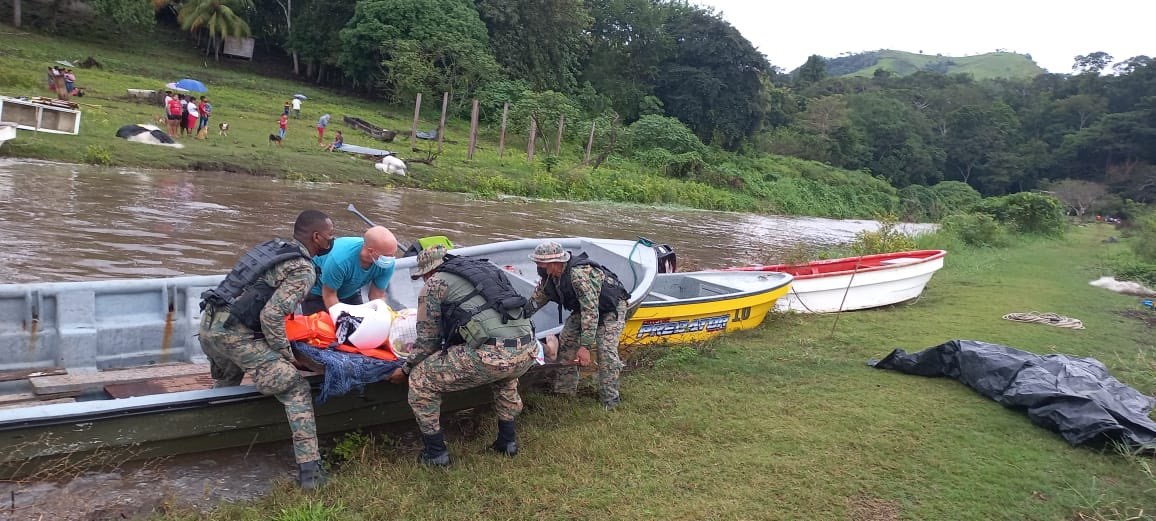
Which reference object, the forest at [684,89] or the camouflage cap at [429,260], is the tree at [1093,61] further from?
the camouflage cap at [429,260]

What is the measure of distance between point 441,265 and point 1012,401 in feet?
16.6

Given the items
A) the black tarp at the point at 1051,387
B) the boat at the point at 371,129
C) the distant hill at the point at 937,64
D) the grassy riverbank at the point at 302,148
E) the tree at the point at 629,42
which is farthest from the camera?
the distant hill at the point at 937,64

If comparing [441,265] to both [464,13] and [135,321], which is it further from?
[464,13]

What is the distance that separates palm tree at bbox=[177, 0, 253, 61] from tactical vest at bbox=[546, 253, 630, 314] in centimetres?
3510

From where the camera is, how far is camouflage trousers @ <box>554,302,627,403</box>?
569 cm

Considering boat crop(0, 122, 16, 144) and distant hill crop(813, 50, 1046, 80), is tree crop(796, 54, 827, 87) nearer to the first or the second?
distant hill crop(813, 50, 1046, 80)

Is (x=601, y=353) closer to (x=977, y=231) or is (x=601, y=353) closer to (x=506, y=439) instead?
(x=506, y=439)

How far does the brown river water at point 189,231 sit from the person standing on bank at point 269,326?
47cm

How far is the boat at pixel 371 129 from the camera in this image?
24797mm

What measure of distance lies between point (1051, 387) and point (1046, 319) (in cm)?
510

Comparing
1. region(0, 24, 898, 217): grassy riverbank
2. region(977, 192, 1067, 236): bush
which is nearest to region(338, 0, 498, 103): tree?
region(0, 24, 898, 217): grassy riverbank

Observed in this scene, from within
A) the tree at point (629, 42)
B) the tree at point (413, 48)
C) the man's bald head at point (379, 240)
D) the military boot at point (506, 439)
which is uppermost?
the tree at point (629, 42)

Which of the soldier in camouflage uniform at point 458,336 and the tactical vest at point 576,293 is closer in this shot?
the soldier in camouflage uniform at point 458,336

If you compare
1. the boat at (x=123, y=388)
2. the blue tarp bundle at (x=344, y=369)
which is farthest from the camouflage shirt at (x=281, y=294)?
the boat at (x=123, y=388)
